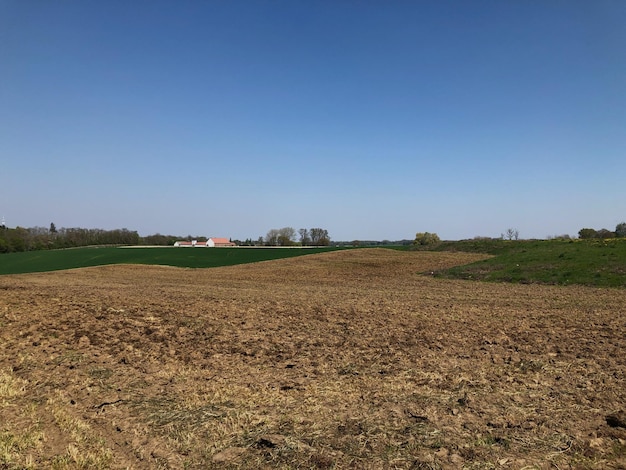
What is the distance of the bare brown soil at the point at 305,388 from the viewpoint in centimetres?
466

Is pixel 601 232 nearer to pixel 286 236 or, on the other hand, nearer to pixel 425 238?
pixel 425 238

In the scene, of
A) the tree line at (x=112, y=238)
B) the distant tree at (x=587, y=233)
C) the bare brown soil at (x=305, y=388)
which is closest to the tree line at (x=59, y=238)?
the tree line at (x=112, y=238)

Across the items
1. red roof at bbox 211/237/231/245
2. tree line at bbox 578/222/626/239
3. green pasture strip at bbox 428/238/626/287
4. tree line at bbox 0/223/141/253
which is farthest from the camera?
red roof at bbox 211/237/231/245

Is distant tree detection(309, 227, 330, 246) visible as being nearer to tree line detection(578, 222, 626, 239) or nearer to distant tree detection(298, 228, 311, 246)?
distant tree detection(298, 228, 311, 246)

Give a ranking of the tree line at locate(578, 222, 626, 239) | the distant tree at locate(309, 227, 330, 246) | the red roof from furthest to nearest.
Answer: the red roof < the distant tree at locate(309, 227, 330, 246) < the tree line at locate(578, 222, 626, 239)

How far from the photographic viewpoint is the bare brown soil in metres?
4.66

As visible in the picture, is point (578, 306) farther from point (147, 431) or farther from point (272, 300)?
point (147, 431)

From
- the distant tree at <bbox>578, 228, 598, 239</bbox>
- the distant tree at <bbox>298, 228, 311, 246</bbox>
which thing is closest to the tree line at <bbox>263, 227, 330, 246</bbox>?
the distant tree at <bbox>298, 228, 311, 246</bbox>

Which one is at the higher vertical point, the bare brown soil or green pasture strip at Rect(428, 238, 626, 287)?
green pasture strip at Rect(428, 238, 626, 287)

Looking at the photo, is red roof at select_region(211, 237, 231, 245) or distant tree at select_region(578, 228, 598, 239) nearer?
distant tree at select_region(578, 228, 598, 239)

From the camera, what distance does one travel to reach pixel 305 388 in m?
6.85

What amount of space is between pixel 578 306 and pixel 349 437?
50.3 ft

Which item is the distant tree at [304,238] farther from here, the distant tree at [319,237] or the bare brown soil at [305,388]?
the bare brown soil at [305,388]

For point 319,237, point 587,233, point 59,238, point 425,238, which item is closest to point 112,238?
point 59,238
